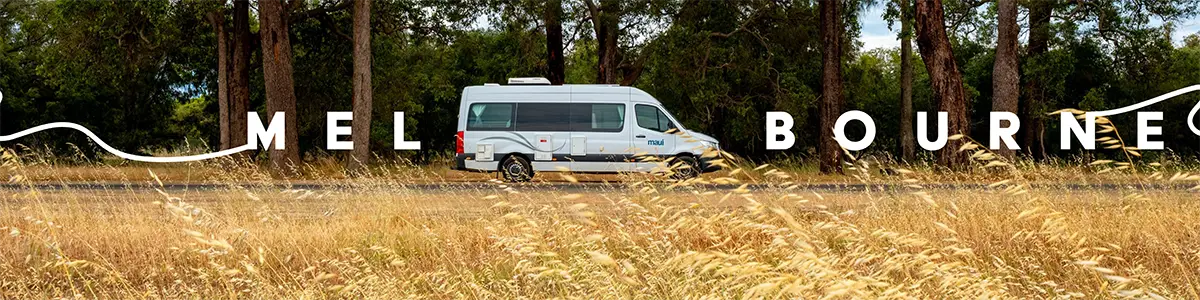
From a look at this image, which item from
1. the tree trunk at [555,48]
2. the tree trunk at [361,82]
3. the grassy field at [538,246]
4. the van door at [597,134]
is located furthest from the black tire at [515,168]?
the grassy field at [538,246]

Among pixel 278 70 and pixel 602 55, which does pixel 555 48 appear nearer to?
pixel 602 55

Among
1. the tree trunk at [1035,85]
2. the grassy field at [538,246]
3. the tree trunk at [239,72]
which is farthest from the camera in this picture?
the tree trunk at [1035,85]

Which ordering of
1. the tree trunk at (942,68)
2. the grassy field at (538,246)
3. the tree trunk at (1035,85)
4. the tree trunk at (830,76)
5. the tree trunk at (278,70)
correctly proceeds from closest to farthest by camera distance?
the grassy field at (538,246) < the tree trunk at (942,68) < the tree trunk at (278,70) < the tree trunk at (830,76) < the tree trunk at (1035,85)

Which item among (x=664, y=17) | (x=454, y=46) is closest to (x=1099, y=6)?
(x=664, y=17)

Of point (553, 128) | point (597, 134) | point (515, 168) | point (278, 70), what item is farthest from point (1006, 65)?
point (278, 70)

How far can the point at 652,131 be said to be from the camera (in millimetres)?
20172

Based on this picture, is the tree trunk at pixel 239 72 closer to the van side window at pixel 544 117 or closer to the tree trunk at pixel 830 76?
the van side window at pixel 544 117

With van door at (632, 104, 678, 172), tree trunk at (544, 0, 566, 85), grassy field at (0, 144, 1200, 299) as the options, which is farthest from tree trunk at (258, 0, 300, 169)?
grassy field at (0, 144, 1200, 299)

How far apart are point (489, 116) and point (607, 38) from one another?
9.44 metres

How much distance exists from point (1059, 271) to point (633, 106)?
1376 cm

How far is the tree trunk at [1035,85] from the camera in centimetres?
3170

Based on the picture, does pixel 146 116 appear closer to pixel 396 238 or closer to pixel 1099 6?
pixel 1099 6

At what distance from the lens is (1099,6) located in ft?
82.9

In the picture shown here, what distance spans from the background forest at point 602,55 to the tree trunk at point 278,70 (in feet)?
0.16
